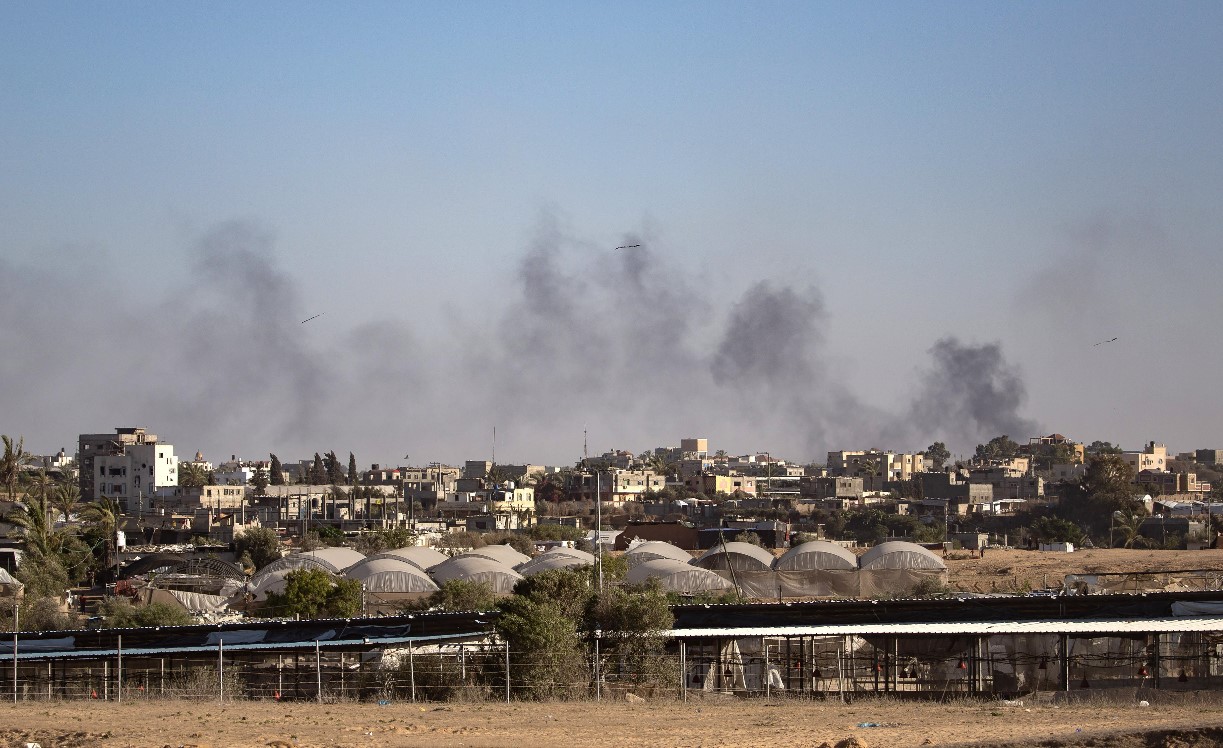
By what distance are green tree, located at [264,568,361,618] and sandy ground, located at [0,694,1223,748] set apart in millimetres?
17150

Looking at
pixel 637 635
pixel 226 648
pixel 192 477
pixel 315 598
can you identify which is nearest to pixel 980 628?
pixel 637 635

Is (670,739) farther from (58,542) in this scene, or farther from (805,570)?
(58,542)

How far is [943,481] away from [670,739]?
123040 mm

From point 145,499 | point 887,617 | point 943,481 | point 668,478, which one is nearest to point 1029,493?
point 943,481

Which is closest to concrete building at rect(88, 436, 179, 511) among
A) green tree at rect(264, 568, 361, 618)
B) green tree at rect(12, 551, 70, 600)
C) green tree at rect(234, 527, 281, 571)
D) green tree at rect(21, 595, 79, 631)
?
green tree at rect(234, 527, 281, 571)

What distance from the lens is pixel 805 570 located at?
52.8m

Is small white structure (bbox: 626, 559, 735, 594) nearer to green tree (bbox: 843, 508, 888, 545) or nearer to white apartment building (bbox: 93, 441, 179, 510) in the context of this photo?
green tree (bbox: 843, 508, 888, 545)

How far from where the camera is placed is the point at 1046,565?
6269 cm

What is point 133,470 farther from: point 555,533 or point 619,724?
point 619,724

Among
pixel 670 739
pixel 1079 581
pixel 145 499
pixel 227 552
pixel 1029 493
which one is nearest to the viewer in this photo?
pixel 670 739

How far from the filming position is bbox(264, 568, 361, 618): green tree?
4184cm

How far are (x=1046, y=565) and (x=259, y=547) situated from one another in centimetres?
3418

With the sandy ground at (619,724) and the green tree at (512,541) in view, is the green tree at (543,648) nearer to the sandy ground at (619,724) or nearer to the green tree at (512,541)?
the sandy ground at (619,724)

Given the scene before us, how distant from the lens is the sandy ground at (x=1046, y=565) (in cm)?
5369
